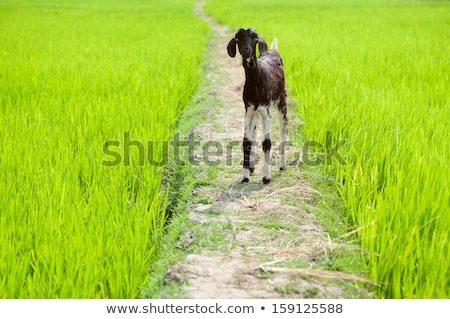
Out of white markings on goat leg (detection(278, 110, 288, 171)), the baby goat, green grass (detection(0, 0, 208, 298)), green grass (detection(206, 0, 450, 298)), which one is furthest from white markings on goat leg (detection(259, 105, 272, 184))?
green grass (detection(0, 0, 208, 298))

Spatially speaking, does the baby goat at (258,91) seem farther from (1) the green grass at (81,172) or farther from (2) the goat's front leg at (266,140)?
(1) the green grass at (81,172)

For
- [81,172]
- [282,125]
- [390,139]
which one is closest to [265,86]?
[282,125]

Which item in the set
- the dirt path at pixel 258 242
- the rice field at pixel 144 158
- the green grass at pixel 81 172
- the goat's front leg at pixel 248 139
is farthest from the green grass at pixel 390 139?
the green grass at pixel 81 172

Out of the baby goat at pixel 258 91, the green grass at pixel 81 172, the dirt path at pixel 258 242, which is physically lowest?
the dirt path at pixel 258 242

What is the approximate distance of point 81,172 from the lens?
269 cm

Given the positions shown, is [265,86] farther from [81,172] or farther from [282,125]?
[81,172]

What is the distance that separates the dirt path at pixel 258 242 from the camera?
69.2 inches

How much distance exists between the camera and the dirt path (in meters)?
1.76

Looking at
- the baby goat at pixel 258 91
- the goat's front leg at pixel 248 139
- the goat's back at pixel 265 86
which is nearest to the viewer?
the baby goat at pixel 258 91

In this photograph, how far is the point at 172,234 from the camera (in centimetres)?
223

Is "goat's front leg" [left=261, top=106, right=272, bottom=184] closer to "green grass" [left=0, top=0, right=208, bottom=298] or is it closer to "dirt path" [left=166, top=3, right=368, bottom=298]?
"dirt path" [left=166, top=3, right=368, bottom=298]

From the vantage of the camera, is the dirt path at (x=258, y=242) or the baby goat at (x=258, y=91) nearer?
the dirt path at (x=258, y=242)

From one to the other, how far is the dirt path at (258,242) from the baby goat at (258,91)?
0.18 m

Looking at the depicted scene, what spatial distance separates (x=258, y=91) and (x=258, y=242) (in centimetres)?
83
